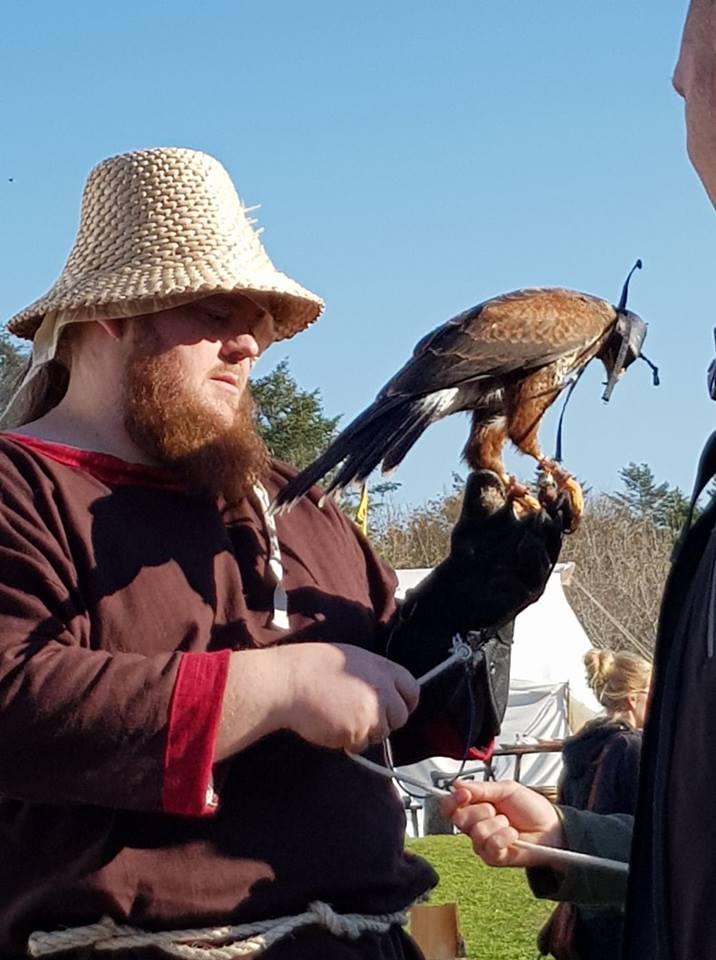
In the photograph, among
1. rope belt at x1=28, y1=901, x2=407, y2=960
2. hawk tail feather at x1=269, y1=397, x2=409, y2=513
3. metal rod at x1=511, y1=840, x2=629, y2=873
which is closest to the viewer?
metal rod at x1=511, y1=840, x2=629, y2=873

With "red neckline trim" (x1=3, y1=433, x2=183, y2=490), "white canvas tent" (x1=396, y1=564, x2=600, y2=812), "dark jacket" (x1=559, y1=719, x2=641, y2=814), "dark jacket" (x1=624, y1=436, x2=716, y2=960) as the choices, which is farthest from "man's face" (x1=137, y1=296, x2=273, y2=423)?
"white canvas tent" (x1=396, y1=564, x2=600, y2=812)

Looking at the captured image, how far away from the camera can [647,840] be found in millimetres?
1729

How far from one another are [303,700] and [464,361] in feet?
4.42

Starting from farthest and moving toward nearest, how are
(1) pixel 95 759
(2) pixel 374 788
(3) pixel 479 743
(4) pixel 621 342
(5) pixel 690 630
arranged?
(4) pixel 621 342
(3) pixel 479 743
(2) pixel 374 788
(1) pixel 95 759
(5) pixel 690 630

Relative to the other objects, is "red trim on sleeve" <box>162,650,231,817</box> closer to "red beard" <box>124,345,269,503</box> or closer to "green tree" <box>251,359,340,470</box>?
"red beard" <box>124,345,269,503</box>

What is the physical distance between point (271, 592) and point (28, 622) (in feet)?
1.64

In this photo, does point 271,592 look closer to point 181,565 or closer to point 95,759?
point 181,565

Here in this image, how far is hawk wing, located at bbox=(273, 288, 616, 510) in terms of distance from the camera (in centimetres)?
320

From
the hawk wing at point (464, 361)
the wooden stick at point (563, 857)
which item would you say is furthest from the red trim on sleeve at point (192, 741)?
the hawk wing at point (464, 361)

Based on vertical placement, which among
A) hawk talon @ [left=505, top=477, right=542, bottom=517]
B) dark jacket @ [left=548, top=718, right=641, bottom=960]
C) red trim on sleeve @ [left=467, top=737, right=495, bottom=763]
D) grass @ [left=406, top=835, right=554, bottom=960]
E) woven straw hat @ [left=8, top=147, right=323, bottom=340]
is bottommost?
grass @ [left=406, top=835, right=554, bottom=960]

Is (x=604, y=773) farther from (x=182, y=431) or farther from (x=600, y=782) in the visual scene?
(x=182, y=431)

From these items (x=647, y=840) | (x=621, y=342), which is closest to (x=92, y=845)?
(x=647, y=840)

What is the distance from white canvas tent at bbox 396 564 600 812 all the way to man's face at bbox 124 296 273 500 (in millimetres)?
15553

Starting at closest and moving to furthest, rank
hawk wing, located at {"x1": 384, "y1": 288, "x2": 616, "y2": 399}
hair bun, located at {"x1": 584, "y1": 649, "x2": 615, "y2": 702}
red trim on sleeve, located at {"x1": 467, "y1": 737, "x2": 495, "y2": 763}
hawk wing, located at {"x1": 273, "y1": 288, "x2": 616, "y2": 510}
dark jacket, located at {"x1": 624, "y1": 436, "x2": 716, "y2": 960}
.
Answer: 1. dark jacket, located at {"x1": 624, "y1": 436, "x2": 716, "y2": 960}
2. red trim on sleeve, located at {"x1": 467, "y1": 737, "x2": 495, "y2": 763}
3. hawk wing, located at {"x1": 273, "y1": 288, "x2": 616, "y2": 510}
4. hawk wing, located at {"x1": 384, "y1": 288, "x2": 616, "y2": 399}
5. hair bun, located at {"x1": 584, "y1": 649, "x2": 615, "y2": 702}
